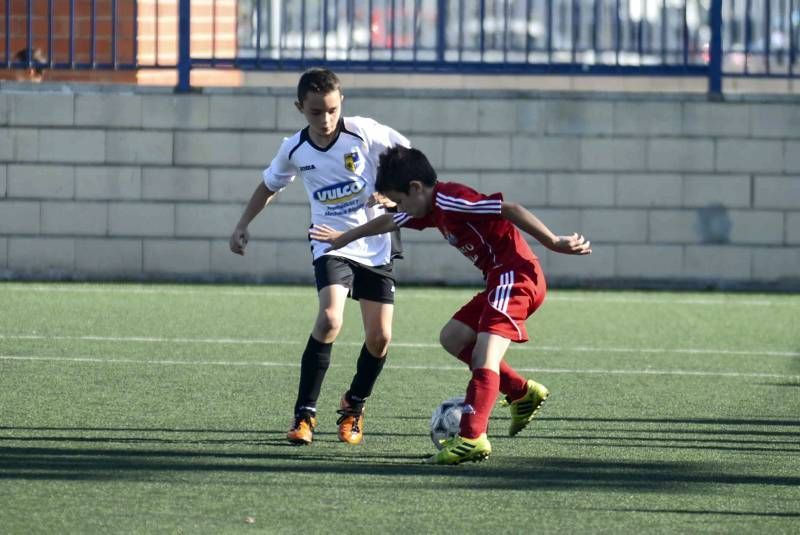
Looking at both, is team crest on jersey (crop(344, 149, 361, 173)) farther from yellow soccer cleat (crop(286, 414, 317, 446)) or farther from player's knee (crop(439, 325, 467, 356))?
yellow soccer cleat (crop(286, 414, 317, 446))

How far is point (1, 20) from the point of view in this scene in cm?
1501

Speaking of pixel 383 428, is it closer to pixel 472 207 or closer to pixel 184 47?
pixel 472 207

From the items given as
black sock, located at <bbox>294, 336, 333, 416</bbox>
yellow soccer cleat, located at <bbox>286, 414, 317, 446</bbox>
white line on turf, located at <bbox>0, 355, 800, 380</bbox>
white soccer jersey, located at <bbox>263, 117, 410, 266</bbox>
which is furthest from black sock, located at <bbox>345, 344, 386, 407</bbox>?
white line on turf, located at <bbox>0, 355, 800, 380</bbox>

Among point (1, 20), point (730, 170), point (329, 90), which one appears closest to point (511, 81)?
point (730, 170)

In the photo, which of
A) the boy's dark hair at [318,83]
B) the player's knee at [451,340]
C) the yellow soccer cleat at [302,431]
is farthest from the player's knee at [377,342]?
the boy's dark hair at [318,83]

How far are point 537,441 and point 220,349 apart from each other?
3729 mm

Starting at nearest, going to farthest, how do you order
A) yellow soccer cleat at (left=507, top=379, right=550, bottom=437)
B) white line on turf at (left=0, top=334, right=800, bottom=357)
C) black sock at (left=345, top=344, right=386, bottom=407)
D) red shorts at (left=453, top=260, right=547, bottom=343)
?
red shorts at (left=453, top=260, right=547, bottom=343)
yellow soccer cleat at (left=507, top=379, right=550, bottom=437)
black sock at (left=345, top=344, right=386, bottom=407)
white line on turf at (left=0, top=334, right=800, bottom=357)

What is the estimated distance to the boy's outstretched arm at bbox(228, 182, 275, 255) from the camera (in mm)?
7035

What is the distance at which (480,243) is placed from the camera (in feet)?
21.4

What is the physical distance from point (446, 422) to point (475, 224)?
77cm

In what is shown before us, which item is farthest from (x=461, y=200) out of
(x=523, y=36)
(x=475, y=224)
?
(x=523, y=36)

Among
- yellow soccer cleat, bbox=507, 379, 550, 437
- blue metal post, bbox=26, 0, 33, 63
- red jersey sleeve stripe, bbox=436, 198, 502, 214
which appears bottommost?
yellow soccer cleat, bbox=507, 379, 550, 437

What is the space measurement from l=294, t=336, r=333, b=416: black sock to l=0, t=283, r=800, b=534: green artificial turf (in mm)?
165

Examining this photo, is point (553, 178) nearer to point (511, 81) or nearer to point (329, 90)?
point (511, 81)
